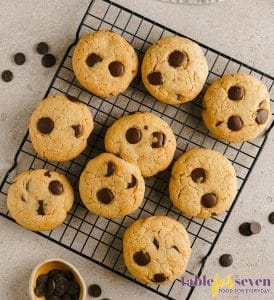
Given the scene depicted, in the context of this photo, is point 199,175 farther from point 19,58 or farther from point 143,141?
point 19,58

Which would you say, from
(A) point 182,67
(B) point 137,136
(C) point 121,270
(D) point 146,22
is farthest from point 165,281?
(D) point 146,22

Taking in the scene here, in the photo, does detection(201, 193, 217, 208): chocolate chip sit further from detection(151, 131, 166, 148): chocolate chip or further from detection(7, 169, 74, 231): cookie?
detection(7, 169, 74, 231): cookie

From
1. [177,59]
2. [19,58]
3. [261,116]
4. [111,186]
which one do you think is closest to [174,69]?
[177,59]

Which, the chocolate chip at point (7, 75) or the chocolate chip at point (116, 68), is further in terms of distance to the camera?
the chocolate chip at point (7, 75)

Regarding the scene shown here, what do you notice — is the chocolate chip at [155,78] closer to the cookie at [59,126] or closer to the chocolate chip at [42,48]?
the cookie at [59,126]

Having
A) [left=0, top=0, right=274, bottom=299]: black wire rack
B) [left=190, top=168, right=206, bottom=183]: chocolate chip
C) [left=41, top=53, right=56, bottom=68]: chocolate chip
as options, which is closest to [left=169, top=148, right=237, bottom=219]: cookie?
[left=190, top=168, right=206, bottom=183]: chocolate chip

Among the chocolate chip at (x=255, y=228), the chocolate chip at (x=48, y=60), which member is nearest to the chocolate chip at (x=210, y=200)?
the chocolate chip at (x=255, y=228)
